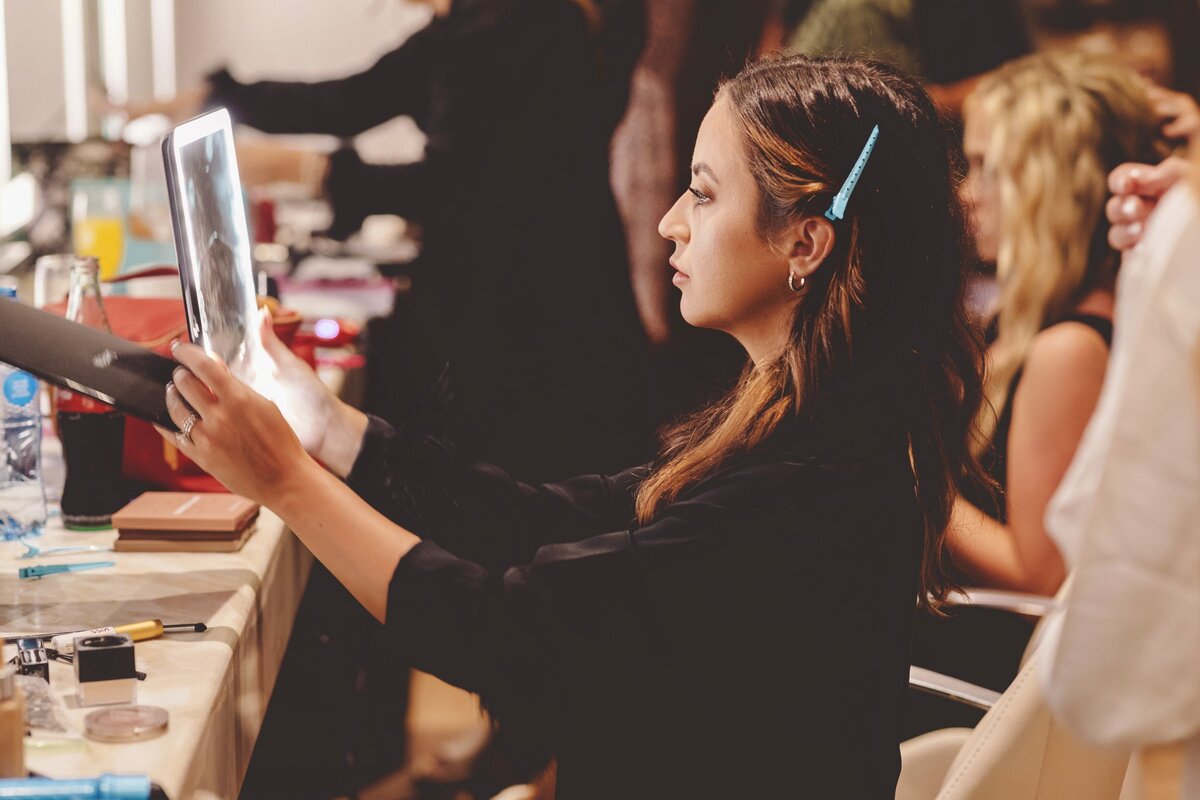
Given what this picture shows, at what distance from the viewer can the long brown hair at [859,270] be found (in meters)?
1.12

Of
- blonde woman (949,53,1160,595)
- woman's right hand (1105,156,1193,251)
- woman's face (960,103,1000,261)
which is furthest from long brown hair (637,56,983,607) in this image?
woman's face (960,103,1000,261)

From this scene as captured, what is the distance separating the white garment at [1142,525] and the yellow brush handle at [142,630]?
0.77 m

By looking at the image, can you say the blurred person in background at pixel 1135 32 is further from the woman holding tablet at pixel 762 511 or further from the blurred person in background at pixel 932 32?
the woman holding tablet at pixel 762 511

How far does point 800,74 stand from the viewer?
1157mm

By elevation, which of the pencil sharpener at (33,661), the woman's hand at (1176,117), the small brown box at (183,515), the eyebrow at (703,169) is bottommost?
the small brown box at (183,515)

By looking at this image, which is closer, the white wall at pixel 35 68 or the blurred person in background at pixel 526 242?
the blurred person in background at pixel 526 242

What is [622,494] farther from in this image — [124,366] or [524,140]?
[524,140]

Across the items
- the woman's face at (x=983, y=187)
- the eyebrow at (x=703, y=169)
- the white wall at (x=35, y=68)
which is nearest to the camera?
the eyebrow at (x=703, y=169)

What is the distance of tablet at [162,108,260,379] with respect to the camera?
1062 millimetres

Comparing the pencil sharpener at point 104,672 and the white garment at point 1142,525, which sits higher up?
the white garment at point 1142,525

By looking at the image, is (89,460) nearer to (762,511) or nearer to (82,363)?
(82,363)

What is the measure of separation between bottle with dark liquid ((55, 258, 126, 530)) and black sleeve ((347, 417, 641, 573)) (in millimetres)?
314

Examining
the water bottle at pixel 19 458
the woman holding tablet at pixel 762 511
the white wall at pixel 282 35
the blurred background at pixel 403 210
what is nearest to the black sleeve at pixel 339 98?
the blurred background at pixel 403 210

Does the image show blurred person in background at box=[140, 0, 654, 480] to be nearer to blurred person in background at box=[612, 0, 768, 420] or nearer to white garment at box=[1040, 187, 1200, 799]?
blurred person in background at box=[612, 0, 768, 420]
